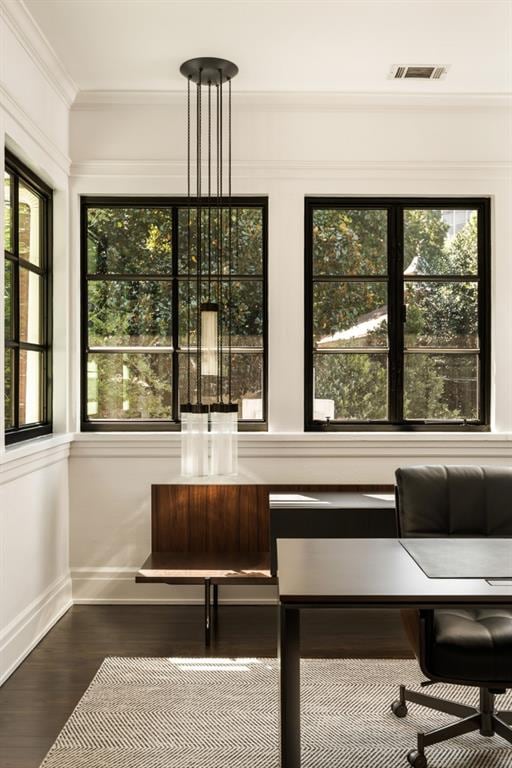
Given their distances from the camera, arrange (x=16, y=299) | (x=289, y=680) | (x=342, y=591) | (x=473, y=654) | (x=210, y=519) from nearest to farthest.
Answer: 1. (x=342, y=591)
2. (x=289, y=680)
3. (x=473, y=654)
4. (x=16, y=299)
5. (x=210, y=519)

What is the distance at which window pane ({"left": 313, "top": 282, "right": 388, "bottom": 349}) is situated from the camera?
4262 mm

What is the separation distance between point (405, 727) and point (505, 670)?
689mm

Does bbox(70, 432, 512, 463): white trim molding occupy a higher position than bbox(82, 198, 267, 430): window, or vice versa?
bbox(82, 198, 267, 430): window

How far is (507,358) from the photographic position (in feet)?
13.8

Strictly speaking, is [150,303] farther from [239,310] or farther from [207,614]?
[207,614]

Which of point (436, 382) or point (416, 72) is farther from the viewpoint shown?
A: point (436, 382)

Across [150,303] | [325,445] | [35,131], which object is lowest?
[325,445]

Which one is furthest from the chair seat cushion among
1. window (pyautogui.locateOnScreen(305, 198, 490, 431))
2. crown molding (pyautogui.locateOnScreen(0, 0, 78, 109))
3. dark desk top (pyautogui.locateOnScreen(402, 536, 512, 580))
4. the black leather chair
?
crown molding (pyautogui.locateOnScreen(0, 0, 78, 109))

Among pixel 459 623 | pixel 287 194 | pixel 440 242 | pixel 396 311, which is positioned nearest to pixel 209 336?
pixel 287 194

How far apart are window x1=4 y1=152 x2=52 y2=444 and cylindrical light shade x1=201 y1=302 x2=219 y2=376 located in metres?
0.90

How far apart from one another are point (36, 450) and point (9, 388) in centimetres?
32

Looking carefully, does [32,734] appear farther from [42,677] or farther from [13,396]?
[13,396]

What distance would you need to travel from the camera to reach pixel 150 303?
13.9 ft

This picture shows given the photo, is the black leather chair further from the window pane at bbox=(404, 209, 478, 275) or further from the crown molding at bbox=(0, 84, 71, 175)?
the crown molding at bbox=(0, 84, 71, 175)
